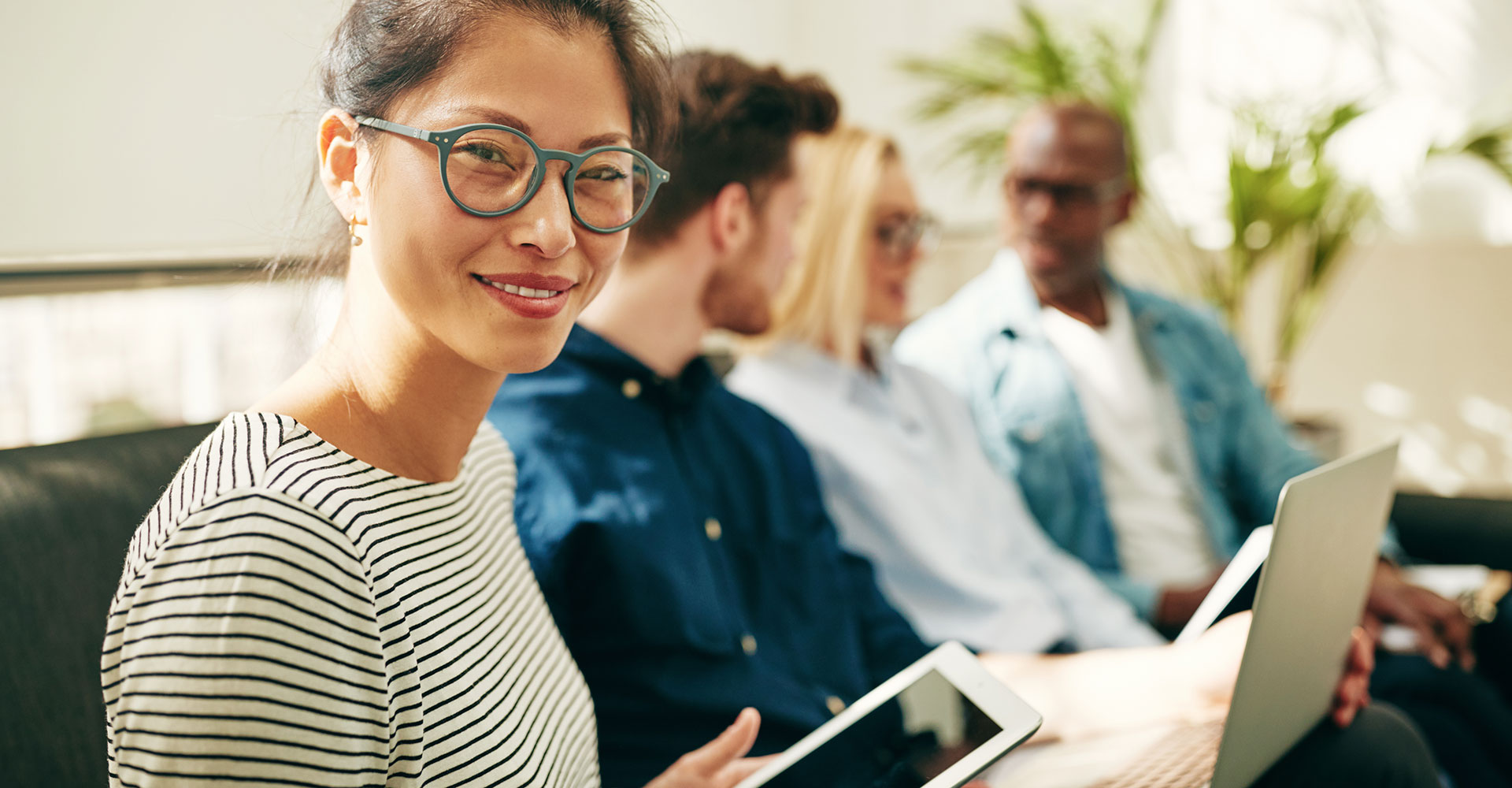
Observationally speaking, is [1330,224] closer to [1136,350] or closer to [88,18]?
[1136,350]

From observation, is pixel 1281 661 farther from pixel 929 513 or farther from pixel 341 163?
pixel 341 163

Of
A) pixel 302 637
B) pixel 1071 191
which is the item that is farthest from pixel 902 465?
pixel 302 637

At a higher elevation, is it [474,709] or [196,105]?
Result: [196,105]

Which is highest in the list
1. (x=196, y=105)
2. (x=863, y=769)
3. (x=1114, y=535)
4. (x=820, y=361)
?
(x=196, y=105)

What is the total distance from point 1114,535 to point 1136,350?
463 millimetres

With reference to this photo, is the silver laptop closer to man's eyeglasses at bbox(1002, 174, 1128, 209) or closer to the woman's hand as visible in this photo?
the woman's hand

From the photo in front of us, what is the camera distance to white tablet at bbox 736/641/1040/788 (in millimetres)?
804

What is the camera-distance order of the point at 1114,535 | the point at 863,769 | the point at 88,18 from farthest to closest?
the point at 1114,535
the point at 88,18
the point at 863,769

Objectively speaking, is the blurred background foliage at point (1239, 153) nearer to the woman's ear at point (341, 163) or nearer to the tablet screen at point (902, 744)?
the tablet screen at point (902, 744)

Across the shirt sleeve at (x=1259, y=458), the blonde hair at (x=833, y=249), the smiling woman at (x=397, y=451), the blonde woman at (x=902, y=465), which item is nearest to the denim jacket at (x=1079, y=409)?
the shirt sleeve at (x=1259, y=458)

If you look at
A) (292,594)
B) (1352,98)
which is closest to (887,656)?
(292,594)

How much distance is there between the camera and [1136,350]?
7.24ft

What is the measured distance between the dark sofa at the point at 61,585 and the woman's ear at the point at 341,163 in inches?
17.4

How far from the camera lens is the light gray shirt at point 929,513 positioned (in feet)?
5.05
